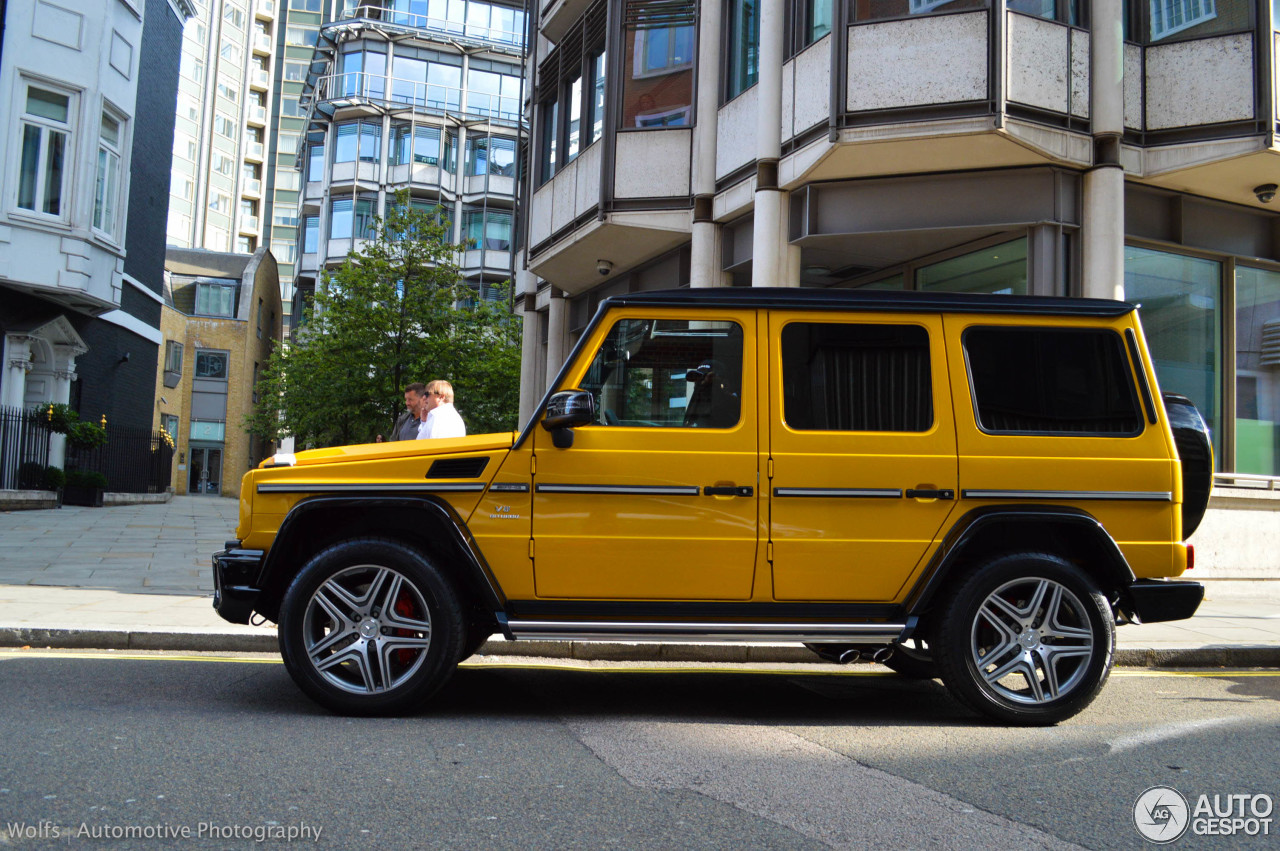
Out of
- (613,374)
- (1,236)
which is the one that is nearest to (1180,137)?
(613,374)

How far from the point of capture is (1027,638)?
525 cm

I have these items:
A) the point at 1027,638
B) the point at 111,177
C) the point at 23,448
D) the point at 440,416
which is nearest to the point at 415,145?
the point at 111,177

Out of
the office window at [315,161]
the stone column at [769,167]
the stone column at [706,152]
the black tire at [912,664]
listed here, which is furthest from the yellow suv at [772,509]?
the office window at [315,161]

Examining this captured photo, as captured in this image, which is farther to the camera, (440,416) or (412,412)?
(412,412)

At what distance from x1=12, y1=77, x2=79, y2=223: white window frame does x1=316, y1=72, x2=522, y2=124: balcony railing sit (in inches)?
1256

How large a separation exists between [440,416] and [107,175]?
17.5 m

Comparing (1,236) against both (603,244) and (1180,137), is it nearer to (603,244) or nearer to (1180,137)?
(603,244)

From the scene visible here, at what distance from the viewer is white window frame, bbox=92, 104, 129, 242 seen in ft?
70.6

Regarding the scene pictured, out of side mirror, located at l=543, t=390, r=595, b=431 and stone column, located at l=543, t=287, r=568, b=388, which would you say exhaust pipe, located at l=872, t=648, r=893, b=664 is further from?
stone column, located at l=543, t=287, r=568, b=388

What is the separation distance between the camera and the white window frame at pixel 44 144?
1966 cm

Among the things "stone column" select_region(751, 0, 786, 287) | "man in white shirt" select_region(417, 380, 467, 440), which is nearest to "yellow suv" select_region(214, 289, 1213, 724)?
"man in white shirt" select_region(417, 380, 467, 440)

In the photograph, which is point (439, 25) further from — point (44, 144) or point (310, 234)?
point (44, 144)

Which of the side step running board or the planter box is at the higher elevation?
the side step running board

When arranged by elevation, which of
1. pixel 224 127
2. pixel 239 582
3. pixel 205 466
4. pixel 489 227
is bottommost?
pixel 239 582
